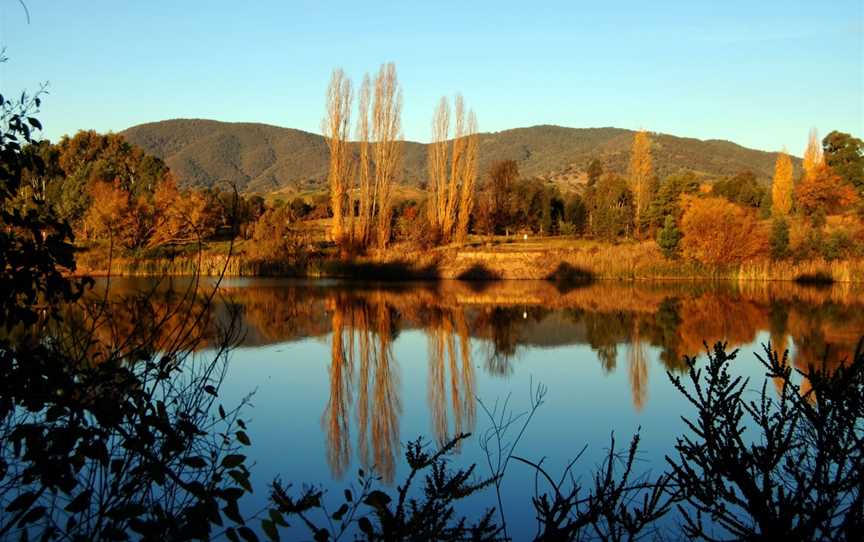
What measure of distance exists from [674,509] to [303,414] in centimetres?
403

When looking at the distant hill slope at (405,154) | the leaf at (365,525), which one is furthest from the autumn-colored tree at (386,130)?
the distant hill slope at (405,154)

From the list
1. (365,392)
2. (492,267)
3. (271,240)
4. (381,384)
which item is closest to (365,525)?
(365,392)

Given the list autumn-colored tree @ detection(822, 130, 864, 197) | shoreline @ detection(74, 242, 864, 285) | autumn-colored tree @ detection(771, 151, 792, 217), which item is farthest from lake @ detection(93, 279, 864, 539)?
autumn-colored tree @ detection(822, 130, 864, 197)

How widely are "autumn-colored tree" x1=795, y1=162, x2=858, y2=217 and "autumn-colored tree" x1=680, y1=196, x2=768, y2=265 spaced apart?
1244cm

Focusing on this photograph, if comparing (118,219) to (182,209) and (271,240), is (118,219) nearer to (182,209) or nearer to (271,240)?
(182,209)

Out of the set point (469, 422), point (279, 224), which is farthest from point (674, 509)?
point (279, 224)

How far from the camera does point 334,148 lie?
30203mm

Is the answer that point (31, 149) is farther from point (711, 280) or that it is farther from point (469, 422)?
point (711, 280)

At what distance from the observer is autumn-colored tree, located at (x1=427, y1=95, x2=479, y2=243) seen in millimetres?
32156

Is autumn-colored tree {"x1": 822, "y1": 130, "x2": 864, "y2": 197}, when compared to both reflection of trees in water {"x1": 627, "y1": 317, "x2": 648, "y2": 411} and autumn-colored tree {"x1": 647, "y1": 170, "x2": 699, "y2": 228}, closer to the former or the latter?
autumn-colored tree {"x1": 647, "y1": 170, "x2": 699, "y2": 228}

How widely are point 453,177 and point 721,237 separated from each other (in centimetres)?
1061

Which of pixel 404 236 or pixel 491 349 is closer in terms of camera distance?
pixel 491 349

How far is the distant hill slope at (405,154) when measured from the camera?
3337 inches

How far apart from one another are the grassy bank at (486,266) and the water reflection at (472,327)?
218 cm
